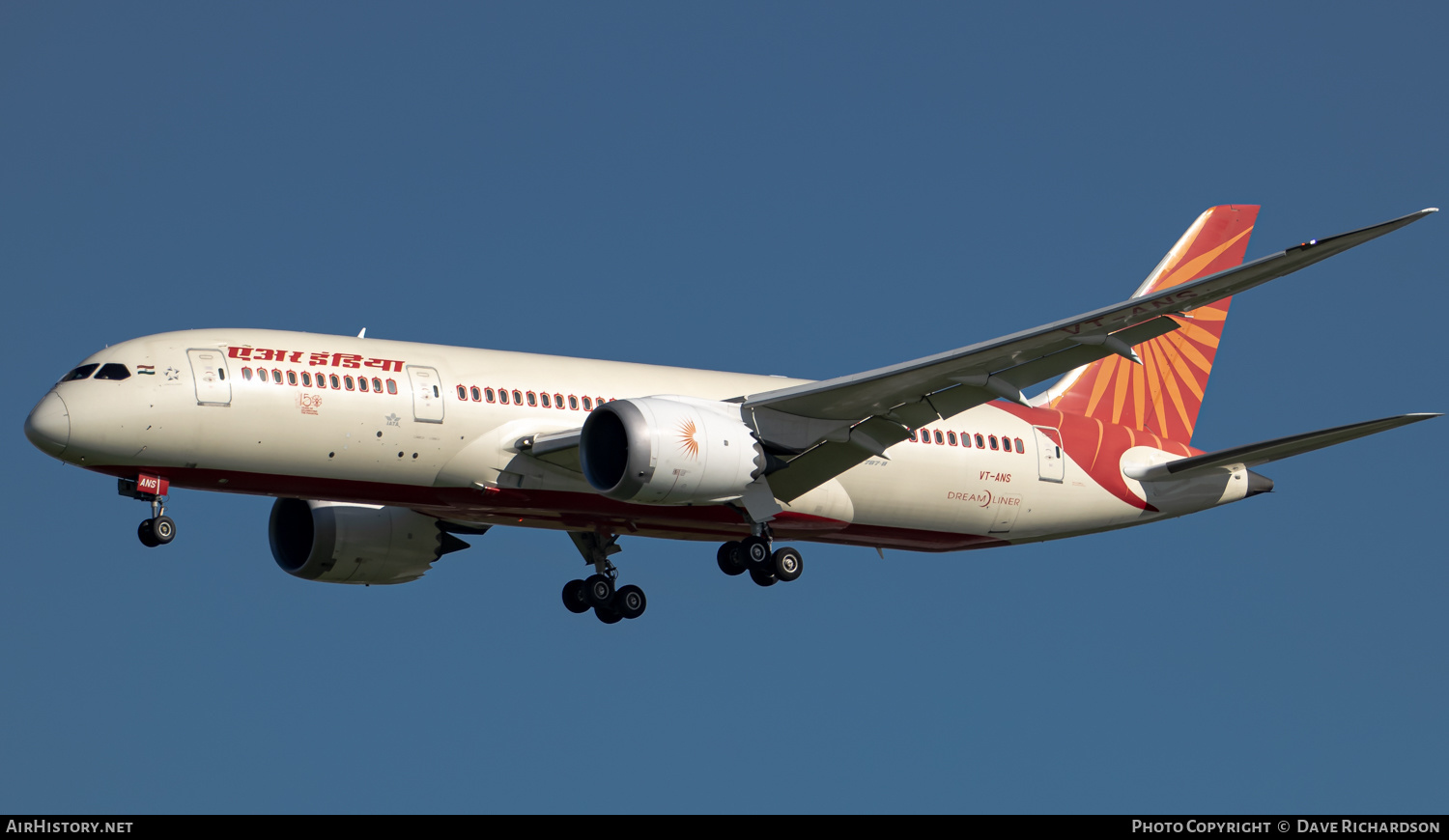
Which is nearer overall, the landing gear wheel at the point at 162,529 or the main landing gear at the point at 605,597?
the landing gear wheel at the point at 162,529

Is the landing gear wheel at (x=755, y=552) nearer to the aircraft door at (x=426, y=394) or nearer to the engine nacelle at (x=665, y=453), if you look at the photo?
the engine nacelle at (x=665, y=453)

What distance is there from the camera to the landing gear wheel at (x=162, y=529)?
1310 inches

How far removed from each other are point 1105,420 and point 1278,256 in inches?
578

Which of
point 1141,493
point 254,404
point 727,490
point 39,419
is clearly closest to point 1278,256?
point 727,490

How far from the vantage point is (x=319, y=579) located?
41.7m

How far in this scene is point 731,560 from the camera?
3822 cm

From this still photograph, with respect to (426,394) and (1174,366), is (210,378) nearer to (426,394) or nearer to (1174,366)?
(426,394)

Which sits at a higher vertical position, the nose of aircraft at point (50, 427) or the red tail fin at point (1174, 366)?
the red tail fin at point (1174, 366)

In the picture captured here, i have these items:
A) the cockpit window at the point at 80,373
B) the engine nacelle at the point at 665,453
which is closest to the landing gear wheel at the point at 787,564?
the engine nacelle at the point at 665,453

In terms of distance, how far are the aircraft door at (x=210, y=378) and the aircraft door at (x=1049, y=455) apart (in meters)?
18.0

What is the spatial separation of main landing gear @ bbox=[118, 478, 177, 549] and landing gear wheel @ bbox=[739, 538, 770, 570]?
1131 centimetres

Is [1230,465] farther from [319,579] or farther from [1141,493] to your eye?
[319,579]

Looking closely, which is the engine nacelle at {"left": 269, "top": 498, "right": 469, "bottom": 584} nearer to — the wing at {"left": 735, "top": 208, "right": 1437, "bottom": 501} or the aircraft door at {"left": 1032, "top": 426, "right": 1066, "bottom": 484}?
the wing at {"left": 735, "top": 208, "right": 1437, "bottom": 501}
